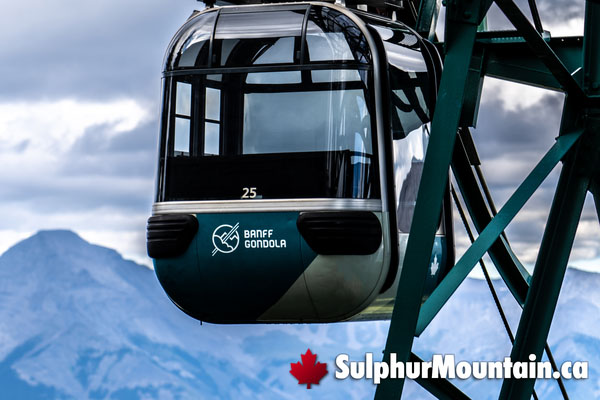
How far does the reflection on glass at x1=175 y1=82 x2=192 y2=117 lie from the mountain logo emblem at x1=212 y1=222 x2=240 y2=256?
1.06 metres

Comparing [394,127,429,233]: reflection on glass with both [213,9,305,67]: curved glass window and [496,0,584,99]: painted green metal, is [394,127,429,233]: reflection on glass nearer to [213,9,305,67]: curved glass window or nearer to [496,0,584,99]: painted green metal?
[213,9,305,67]: curved glass window

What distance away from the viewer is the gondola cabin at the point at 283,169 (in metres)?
9.39

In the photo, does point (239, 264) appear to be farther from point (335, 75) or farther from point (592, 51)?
point (592, 51)

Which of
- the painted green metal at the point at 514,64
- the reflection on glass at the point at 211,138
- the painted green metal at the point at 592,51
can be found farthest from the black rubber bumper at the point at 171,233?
the painted green metal at the point at 592,51

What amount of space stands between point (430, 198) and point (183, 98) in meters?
2.93

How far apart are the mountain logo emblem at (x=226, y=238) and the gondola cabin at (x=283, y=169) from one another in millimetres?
11

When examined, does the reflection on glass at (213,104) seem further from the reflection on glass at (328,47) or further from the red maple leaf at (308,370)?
the red maple leaf at (308,370)

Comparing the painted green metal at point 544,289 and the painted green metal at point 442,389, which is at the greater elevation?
the painted green metal at point 544,289

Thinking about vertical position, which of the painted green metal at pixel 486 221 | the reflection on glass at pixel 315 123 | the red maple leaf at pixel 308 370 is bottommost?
the red maple leaf at pixel 308 370

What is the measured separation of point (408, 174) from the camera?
10039 mm

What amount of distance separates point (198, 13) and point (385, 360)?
382 centimetres

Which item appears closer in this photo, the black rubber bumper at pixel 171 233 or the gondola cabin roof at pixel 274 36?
the gondola cabin roof at pixel 274 36

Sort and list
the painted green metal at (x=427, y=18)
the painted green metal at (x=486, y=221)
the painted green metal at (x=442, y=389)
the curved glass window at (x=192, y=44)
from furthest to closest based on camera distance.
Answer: the painted green metal at (x=427, y=18), the painted green metal at (x=486, y=221), the curved glass window at (x=192, y=44), the painted green metal at (x=442, y=389)

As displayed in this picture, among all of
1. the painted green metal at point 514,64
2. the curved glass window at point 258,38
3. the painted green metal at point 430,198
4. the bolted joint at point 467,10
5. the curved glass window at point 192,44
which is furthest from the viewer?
the painted green metal at point 514,64
